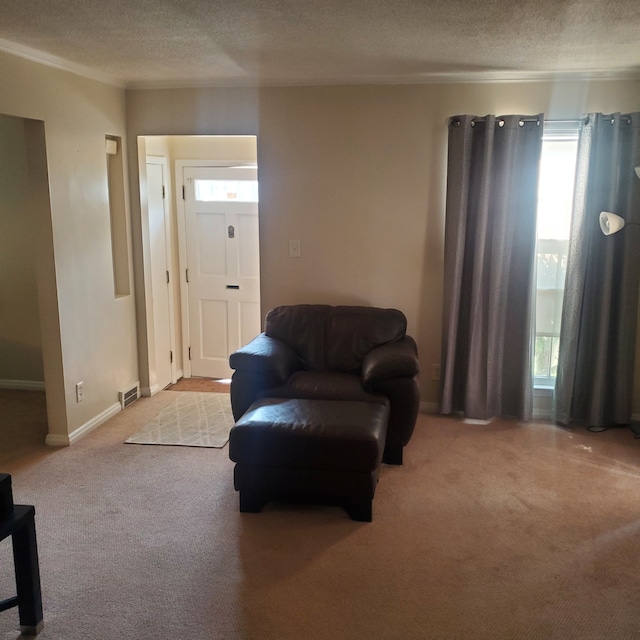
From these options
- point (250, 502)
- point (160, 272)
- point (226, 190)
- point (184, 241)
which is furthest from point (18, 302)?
point (250, 502)

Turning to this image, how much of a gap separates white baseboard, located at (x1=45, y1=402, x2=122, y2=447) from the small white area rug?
328mm

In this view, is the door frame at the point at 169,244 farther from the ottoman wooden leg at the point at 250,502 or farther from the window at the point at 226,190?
the ottoman wooden leg at the point at 250,502

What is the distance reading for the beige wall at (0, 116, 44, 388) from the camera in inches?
188

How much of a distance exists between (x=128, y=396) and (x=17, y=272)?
142 centimetres

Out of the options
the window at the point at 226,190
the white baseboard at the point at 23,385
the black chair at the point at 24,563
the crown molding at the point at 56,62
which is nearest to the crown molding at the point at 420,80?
the crown molding at the point at 56,62

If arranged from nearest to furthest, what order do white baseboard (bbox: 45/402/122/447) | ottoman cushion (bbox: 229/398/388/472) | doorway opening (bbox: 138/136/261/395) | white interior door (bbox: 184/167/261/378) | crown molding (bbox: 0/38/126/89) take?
ottoman cushion (bbox: 229/398/388/472), crown molding (bbox: 0/38/126/89), white baseboard (bbox: 45/402/122/447), doorway opening (bbox: 138/136/261/395), white interior door (bbox: 184/167/261/378)

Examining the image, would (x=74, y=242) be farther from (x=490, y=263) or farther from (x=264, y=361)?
(x=490, y=263)

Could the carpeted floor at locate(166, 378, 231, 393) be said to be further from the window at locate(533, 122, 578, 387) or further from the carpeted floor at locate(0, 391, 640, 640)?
the window at locate(533, 122, 578, 387)

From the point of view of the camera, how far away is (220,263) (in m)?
5.23

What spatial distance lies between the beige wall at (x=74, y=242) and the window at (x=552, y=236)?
303 centimetres

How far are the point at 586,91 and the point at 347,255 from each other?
193 centimetres

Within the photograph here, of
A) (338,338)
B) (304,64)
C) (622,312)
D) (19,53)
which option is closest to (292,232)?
(338,338)

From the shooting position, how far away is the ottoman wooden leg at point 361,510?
298 centimetres

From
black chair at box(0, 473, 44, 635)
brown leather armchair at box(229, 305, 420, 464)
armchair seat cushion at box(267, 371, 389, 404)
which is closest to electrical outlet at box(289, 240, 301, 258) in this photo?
brown leather armchair at box(229, 305, 420, 464)
